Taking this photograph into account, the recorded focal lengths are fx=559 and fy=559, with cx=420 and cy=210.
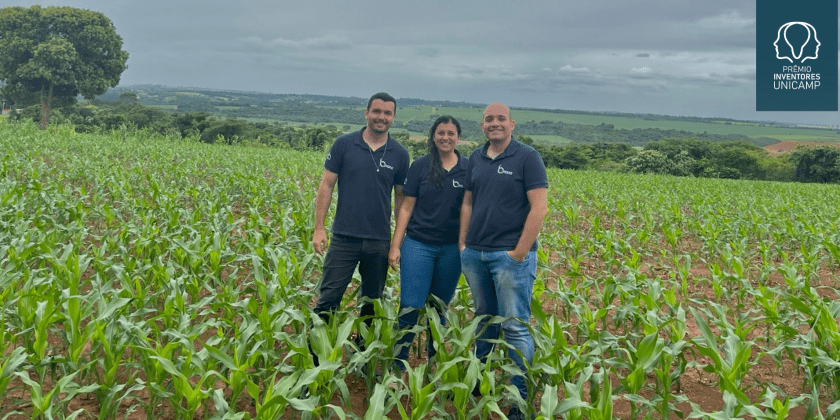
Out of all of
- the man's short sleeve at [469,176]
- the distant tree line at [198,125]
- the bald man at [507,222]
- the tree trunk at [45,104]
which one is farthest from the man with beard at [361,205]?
the tree trunk at [45,104]

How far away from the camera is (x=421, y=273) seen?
3.78 meters

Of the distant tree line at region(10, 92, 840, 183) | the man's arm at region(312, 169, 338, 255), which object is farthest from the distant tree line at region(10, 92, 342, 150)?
the man's arm at region(312, 169, 338, 255)

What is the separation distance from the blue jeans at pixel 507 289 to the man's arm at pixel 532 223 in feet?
0.28

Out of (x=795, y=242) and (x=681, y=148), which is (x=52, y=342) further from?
(x=681, y=148)

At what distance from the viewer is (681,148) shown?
2172 inches

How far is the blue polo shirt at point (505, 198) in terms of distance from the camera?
11.3ft

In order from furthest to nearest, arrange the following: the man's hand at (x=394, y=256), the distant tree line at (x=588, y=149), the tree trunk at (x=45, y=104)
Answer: the distant tree line at (x=588, y=149)
the tree trunk at (x=45, y=104)
the man's hand at (x=394, y=256)

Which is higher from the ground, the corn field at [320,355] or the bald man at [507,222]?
the bald man at [507,222]

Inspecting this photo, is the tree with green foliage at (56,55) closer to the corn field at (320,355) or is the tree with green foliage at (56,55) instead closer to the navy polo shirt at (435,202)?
the corn field at (320,355)

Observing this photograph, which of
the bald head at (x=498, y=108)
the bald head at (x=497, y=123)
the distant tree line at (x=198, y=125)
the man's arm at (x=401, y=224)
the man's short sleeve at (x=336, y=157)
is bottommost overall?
the man's arm at (x=401, y=224)

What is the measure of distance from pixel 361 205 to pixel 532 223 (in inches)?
46.7

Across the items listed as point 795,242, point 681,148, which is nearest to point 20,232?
point 795,242

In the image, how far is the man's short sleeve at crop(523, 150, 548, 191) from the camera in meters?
3.40

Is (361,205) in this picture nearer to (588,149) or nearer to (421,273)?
(421,273)
